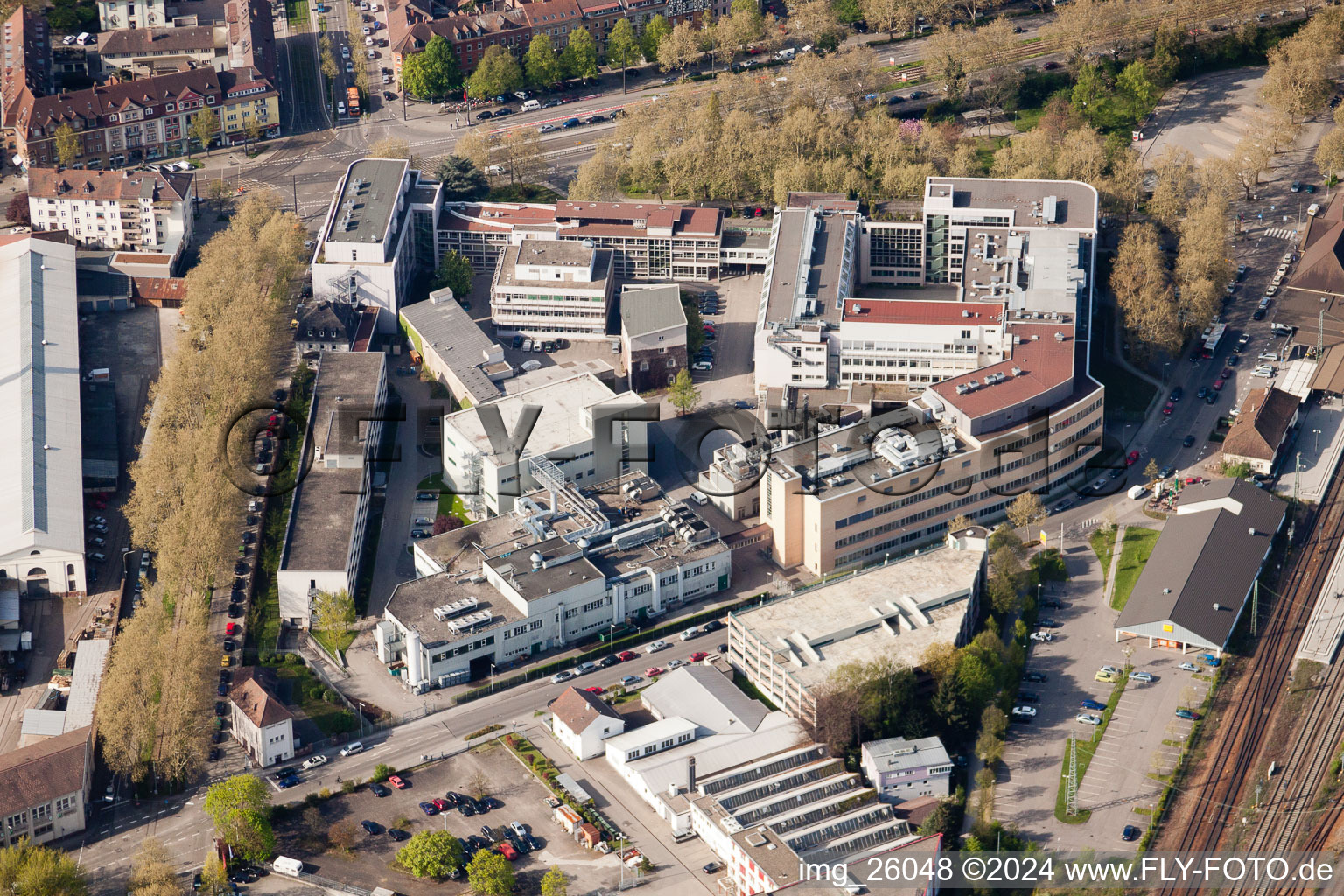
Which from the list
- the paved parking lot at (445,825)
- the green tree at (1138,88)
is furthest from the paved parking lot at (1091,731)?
the green tree at (1138,88)

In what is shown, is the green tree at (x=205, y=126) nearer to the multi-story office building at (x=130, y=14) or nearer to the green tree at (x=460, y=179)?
the multi-story office building at (x=130, y=14)

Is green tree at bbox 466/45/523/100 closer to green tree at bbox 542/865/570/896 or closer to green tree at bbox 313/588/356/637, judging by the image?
green tree at bbox 313/588/356/637

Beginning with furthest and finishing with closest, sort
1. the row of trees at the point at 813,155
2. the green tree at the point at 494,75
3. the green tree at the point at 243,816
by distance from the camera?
the green tree at the point at 494,75
the row of trees at the point at 813,155
the green tree at the point at 243,816

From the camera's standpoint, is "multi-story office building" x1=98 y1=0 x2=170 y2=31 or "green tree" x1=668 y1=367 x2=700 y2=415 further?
"multi-story office building" x1=98 y1=0 x2=170 y2=31

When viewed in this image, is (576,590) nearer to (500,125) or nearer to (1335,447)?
(1335,447)

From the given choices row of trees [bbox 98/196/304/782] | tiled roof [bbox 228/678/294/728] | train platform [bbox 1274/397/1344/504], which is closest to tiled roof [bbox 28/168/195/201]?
row of trees [bbox 98/196/304/782]

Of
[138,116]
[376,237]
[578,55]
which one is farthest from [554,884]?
[578,55]
